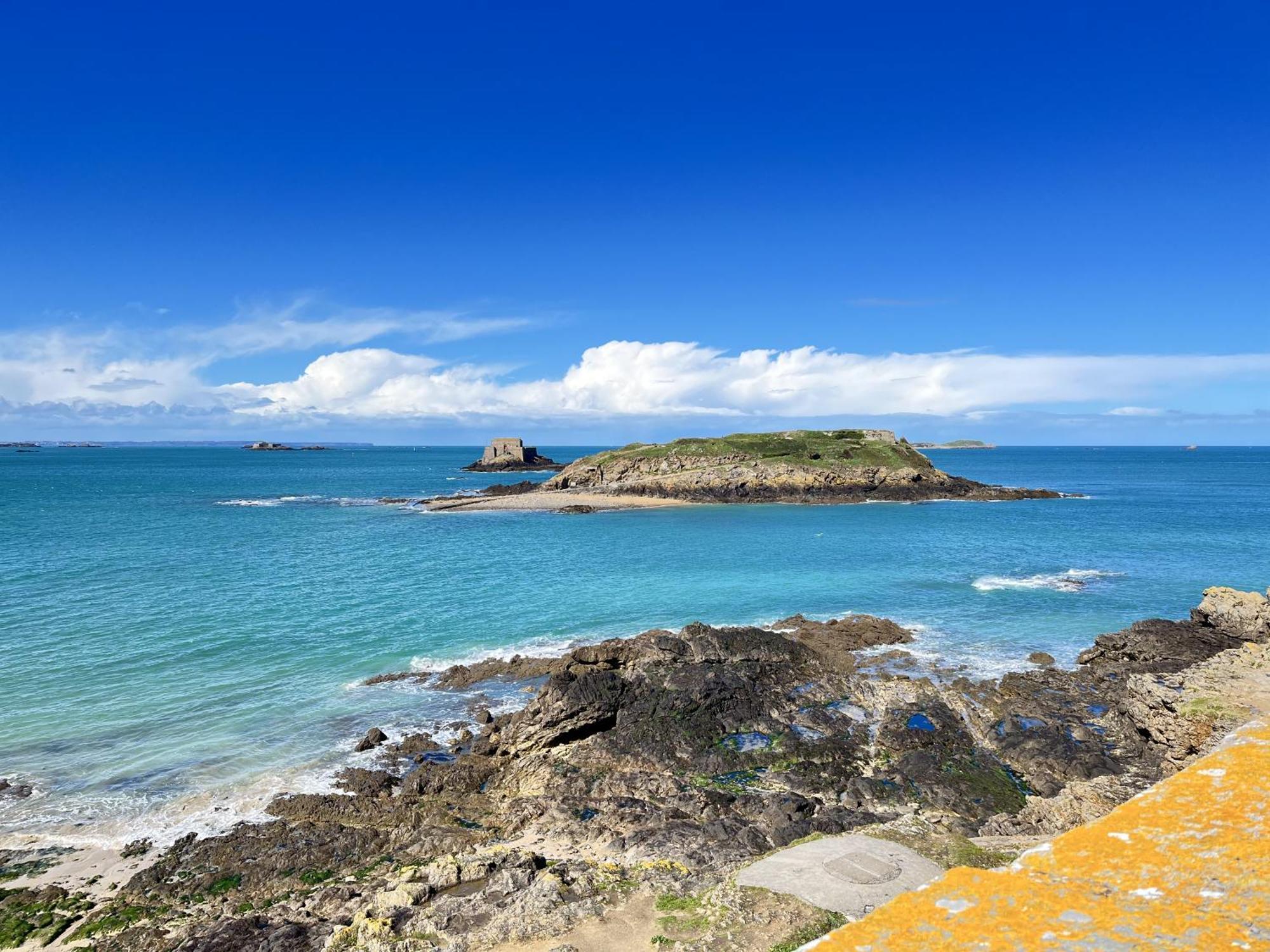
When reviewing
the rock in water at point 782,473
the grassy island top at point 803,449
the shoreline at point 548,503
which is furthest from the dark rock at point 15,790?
the grassy island top at point 803,449

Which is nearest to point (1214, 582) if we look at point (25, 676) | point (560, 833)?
point (560, 833)

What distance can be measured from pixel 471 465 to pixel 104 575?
129 metres

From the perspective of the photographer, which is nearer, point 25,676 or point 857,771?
point 857,771

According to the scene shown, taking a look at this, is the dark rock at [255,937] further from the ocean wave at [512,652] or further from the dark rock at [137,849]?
the ocean wave at [512,652]

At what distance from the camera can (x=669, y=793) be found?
58.4 ft

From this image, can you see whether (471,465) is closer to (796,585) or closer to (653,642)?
(796,585)

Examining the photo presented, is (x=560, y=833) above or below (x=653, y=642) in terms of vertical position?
below

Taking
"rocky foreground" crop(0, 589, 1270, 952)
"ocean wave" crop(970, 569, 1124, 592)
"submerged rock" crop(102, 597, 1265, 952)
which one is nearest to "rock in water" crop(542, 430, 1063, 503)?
"ocean wave" crop(970, 569, 1124, 592)

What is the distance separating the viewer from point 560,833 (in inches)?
629

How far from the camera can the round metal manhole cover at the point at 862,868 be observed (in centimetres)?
1059

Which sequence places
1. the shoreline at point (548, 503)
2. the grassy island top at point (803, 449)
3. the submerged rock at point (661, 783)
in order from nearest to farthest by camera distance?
the submerged rock at point (661, 783) < the shoreline at point (548, 503) < the grassy island top at point (803, 449)

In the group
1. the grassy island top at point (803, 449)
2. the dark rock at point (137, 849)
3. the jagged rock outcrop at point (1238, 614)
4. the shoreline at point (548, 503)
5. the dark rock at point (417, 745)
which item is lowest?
the dark rock at point (137, 849)

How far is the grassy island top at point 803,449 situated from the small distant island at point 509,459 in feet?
160

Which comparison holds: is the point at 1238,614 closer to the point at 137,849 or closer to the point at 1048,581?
the point at 1048,581
